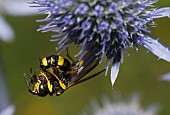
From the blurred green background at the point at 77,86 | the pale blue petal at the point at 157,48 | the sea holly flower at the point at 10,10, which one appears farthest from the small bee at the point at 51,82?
the blurred green background at the point at 77,86

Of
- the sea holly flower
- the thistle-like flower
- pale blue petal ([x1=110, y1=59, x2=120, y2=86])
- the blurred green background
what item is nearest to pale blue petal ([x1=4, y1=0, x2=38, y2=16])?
the sea holly flower

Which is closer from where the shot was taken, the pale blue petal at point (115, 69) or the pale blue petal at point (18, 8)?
the pale blue petal at point (115, 69)

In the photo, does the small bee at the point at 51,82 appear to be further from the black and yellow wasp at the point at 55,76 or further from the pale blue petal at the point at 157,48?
the pale blue petal at the point at 157,48

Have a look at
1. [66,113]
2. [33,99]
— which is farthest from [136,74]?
[33,99]

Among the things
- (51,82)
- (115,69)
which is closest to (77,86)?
(51,82)

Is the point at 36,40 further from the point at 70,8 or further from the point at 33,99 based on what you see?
the point at 70,8

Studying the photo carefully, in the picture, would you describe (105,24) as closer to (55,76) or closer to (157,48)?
(157,48)
